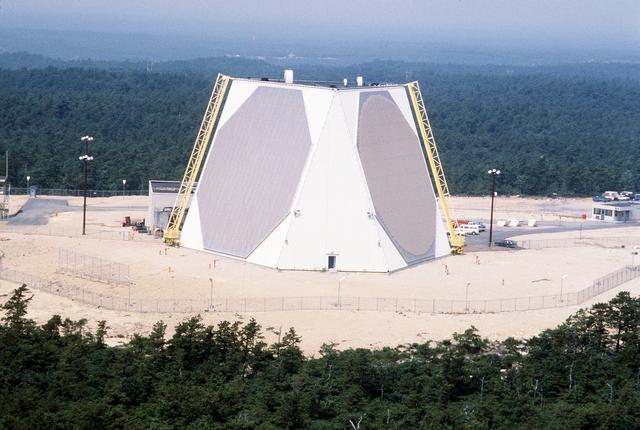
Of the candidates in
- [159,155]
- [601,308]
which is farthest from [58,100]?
[601,308]

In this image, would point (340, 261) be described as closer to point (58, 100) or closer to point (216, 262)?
point (216, 262)

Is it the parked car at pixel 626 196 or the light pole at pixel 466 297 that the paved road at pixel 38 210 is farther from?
the parked car at pixel 626 196

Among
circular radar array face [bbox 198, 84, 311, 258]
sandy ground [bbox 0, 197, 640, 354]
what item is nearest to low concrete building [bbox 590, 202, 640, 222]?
sandy ground [bbox 0, 197, 640, 354]

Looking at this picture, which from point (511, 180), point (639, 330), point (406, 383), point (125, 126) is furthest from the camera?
point (125, 126)

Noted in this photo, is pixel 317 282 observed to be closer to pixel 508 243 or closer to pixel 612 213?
pixel 508 243

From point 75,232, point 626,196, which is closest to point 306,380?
point 75,232

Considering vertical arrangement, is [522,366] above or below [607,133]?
below

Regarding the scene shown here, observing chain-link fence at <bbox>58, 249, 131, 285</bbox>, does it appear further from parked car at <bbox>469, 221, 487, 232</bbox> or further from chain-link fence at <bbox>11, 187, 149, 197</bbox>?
chain-link fence at <bbox>11, 187, 149, 197</bbox>
